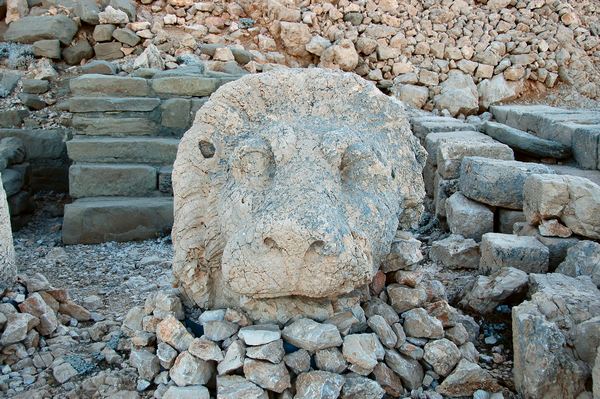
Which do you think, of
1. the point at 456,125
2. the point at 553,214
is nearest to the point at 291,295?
the point at 553,214

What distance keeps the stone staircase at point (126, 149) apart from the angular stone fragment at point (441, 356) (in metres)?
3.40

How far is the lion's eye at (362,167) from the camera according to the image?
8.43 ft

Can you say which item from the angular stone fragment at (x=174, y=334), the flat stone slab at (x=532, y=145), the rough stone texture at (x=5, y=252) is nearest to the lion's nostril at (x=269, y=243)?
the angular stone fragment at (x=174, y=334)

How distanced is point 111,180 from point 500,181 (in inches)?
137

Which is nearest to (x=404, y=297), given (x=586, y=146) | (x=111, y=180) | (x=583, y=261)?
(x=583, y=261)

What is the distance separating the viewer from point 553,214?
4.10m

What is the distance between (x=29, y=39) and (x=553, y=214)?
21.7 feet

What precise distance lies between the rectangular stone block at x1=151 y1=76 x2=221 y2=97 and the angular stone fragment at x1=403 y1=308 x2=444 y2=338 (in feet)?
13.6

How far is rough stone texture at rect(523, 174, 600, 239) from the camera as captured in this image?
394 cm

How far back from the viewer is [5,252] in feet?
11.6

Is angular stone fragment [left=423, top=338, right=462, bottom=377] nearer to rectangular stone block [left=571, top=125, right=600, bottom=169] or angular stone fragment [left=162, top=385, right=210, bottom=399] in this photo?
angular stone fragment [left=162, top=385, right=210, bottom=399]

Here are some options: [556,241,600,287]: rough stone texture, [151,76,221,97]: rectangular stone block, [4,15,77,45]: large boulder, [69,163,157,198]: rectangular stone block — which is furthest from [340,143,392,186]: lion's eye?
[4,15,77,45]: large boulder

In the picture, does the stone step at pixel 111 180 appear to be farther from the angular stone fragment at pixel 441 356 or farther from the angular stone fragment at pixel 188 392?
the angular stone fragment at pixel 441 356

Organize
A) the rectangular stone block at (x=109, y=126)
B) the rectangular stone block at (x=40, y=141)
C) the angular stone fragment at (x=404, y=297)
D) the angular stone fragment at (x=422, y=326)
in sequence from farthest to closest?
the rectangular stone block at (x=40, y=141)
the rectangular stone block at (x=109, y=126)
the angular stone fragment at (x=404, y=297)
the angular stone fragment at (x=422, y=326)
